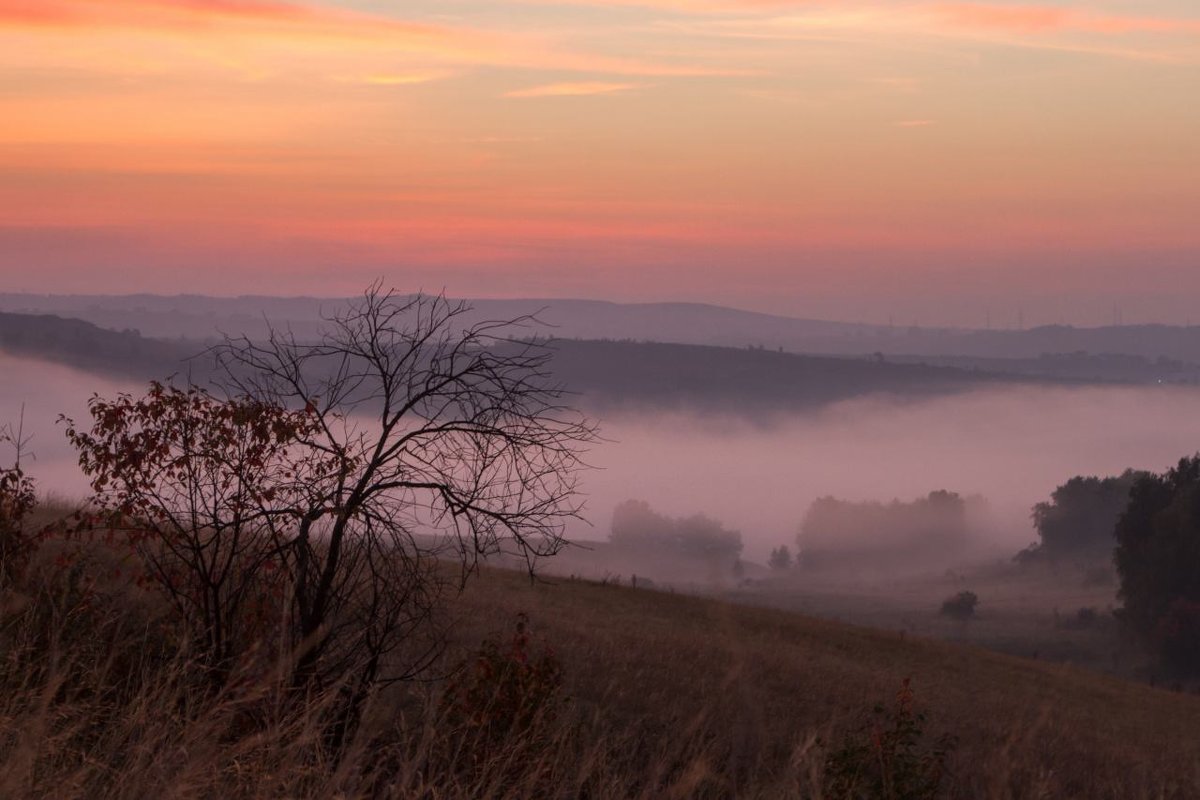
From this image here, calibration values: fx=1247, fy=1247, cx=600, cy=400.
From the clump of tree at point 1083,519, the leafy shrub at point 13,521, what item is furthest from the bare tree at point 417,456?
the clump of tree at point 1083,519

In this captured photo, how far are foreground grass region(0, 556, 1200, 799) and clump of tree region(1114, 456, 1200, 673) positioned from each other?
26.7 meters

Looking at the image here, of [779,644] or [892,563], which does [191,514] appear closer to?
[779,644]

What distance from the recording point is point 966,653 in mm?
43094

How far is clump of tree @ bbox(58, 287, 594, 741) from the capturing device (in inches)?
467

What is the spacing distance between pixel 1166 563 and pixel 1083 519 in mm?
69204

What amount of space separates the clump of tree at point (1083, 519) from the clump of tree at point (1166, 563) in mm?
57831

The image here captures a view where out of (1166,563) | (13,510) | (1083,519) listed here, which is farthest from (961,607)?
(13,510)

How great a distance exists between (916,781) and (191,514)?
7.37 metres

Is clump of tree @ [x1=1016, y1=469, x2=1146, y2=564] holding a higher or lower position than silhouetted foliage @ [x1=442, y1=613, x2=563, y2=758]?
lower

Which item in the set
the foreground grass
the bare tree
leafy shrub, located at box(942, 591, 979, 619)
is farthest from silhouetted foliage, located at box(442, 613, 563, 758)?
leafy shrub, located at box(942, 591, 979, 619)

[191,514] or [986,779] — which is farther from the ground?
[191,514]

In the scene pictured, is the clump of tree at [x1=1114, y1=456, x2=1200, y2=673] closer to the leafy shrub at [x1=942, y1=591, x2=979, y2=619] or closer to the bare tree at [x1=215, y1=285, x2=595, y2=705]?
the leafy shrub at [x1=942, y1=591, x2=979, y2=619]

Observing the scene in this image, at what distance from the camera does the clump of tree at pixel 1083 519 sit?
134 meters

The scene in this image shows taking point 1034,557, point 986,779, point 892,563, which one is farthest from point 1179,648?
point 892,563
